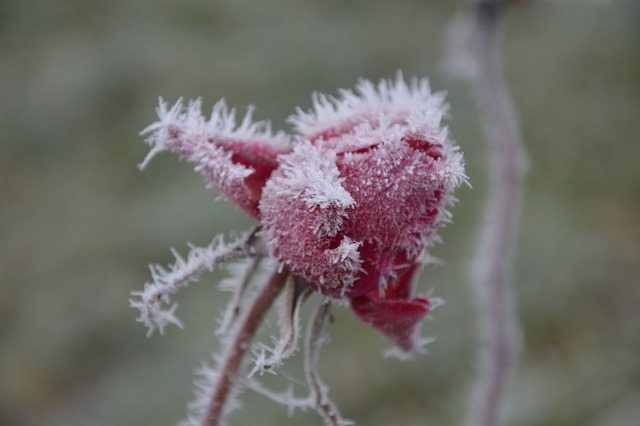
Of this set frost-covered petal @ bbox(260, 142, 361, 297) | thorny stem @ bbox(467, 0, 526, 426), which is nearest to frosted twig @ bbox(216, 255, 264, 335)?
frost-covered petal @ bbox(260, 142, 361, 297)

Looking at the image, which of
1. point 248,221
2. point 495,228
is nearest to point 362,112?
point 495,228

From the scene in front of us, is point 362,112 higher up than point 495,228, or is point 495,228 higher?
point 495,228

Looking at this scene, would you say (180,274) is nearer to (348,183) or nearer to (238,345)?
(238,345)

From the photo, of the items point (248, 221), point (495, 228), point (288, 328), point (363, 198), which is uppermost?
point (248, 221)

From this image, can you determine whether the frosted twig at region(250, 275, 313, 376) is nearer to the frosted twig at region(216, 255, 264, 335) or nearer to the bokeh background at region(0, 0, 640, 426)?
the frosted twig at region(216, 255, 264, 335)

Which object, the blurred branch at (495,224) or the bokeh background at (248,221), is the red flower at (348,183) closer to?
the blurred branch at (495,224)

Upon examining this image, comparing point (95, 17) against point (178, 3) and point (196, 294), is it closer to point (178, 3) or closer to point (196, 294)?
point (178, 3)

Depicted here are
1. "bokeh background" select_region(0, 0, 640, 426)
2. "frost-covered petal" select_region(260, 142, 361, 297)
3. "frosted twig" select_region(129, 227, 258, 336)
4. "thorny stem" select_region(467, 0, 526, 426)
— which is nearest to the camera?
"frost-covered petal" select_region(260, 142, 361, 297)
